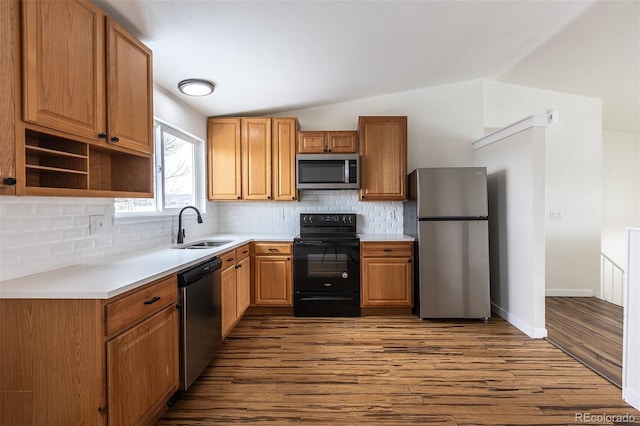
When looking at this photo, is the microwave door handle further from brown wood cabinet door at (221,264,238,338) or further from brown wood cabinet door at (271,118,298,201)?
brown wood cabinet door at (221,264,238,338)

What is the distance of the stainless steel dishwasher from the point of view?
1855 millimetres

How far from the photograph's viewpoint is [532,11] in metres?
2.39

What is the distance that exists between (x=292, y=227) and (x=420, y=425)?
2.69 m

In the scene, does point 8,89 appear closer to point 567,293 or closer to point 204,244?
point 204,244

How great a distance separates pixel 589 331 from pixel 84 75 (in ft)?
14.9

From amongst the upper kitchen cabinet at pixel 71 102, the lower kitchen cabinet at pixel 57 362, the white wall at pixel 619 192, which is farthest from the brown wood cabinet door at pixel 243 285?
the white wall at pixel 619 192

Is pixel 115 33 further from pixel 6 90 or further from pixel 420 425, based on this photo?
pixel 420 425

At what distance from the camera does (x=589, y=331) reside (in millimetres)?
2916

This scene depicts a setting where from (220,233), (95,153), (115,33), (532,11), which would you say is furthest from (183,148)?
(532,11)

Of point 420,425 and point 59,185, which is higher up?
point 59,185

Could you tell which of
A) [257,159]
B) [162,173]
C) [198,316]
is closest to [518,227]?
[257,159]

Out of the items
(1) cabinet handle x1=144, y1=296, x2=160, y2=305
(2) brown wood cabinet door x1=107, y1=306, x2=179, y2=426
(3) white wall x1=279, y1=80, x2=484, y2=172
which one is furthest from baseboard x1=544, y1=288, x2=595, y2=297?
(1) cabinet handle x1=144, y1=296, x2=160, y2=305

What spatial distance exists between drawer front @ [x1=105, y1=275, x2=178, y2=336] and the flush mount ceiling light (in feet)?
5.69

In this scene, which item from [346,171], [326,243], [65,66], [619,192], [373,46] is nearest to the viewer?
[65,66]
